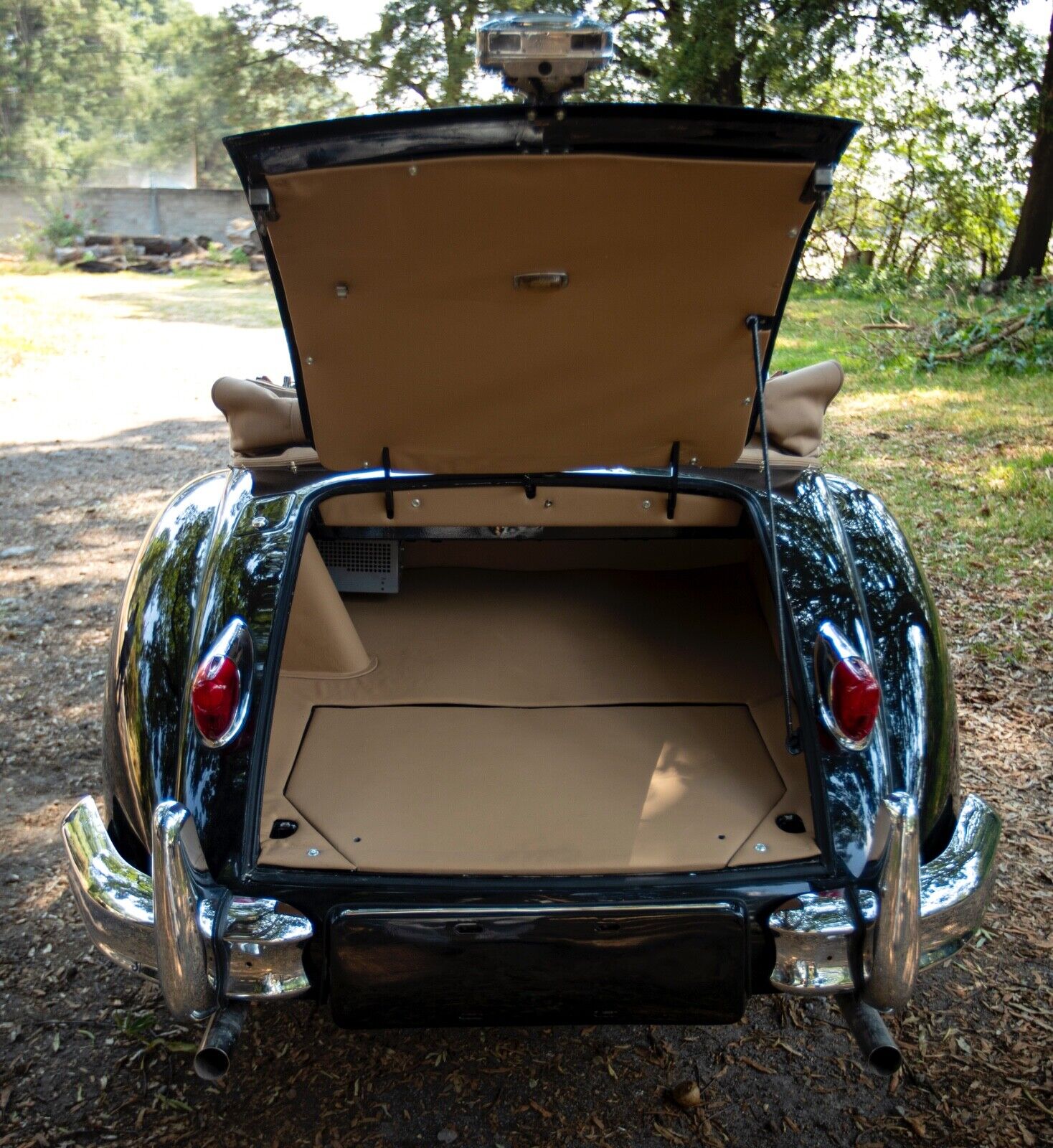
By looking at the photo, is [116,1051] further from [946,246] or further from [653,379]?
[946,246]

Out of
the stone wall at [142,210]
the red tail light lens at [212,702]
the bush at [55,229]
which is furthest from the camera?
the stone wall at [142,210]

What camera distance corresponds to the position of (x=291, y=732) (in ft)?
8.61

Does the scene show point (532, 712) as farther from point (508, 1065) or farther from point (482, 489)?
point (508, 1065)

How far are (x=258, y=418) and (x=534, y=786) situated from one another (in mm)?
1267

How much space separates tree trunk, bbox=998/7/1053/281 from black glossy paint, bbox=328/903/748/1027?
44.8 feet

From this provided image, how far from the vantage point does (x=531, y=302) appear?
2229 mm

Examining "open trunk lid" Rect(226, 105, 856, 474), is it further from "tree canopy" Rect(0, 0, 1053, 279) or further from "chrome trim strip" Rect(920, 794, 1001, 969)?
"tree canopy" Rect(0, 0, 1053, 279)

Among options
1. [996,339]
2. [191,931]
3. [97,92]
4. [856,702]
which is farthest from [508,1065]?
[97,92]

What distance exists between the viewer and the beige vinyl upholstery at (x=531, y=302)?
198 centimetres

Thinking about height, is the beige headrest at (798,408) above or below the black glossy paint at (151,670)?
above

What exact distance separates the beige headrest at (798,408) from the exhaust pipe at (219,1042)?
1927mm

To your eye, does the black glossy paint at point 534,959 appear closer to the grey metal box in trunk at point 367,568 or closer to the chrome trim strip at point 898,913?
the chrome trim strip at point 898,913

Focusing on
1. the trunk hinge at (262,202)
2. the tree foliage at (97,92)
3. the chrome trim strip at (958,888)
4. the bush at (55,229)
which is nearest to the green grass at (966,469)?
the chrome trim strip at (958,888)

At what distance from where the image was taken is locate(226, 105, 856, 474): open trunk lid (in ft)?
6.20
